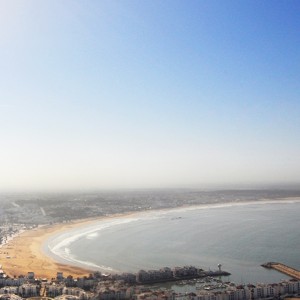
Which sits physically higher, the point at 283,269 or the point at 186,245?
the point at 186,245

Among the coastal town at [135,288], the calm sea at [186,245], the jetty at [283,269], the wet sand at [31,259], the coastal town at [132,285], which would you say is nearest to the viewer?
the coastal town at [135,288]

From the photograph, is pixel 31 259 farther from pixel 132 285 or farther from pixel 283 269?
pixel 283 269

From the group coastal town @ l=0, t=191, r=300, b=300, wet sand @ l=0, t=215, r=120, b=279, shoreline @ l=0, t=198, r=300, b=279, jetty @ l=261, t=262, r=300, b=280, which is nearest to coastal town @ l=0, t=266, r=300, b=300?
coastal town @ l=0, t=191, r=300, b=300

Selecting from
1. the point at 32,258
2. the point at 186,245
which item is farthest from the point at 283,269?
the point at 32,258

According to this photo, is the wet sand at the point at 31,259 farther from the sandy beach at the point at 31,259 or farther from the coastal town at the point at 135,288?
the coastal town at the point at 135,288

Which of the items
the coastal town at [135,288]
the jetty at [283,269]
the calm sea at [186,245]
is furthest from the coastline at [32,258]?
the jetty at [283,269]

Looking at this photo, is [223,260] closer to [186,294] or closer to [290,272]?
[290,272]
